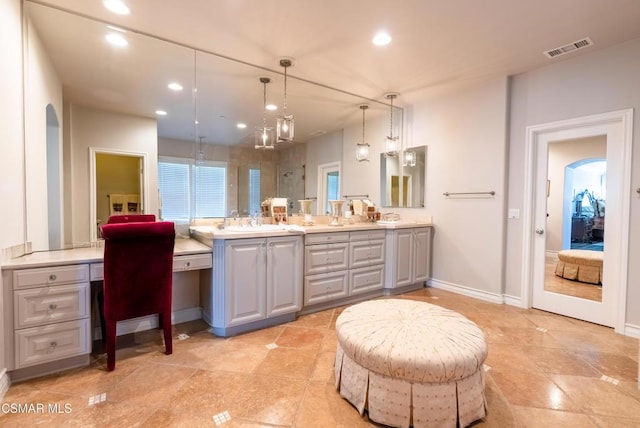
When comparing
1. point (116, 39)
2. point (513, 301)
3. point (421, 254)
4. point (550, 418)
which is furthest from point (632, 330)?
point (116, 39)

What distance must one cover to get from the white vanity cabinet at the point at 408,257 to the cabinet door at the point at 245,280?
1748 mm

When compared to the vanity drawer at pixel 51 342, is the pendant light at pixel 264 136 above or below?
Answer: above

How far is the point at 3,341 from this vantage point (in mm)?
1802

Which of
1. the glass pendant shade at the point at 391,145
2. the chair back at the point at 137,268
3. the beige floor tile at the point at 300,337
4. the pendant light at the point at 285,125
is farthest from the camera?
the glass pendant shade at the point at 391,145

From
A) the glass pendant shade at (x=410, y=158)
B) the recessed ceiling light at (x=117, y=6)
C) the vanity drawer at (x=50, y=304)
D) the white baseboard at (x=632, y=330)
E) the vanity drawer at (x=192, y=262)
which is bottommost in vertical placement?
the white baseboard at (x=632, y=330)

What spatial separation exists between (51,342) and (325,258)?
7.44 feet

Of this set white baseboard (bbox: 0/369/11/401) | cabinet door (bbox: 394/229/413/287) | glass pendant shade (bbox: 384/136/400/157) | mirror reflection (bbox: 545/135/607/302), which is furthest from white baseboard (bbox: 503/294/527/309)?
white baseboard (bbox: 0/369/11/401)

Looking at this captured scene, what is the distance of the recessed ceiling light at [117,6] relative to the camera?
2.18m

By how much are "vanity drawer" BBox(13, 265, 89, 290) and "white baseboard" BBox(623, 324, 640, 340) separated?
14.9ft

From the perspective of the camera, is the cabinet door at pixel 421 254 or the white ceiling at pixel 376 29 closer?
the white ceiling at pixel 376 29

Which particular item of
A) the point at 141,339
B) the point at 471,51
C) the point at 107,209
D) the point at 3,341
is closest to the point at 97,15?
the point at 107,209

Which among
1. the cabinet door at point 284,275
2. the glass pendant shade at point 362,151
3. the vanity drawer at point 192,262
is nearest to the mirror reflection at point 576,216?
the glass pendant shade at point 362,151

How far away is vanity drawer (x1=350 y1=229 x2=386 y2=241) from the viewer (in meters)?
3.43

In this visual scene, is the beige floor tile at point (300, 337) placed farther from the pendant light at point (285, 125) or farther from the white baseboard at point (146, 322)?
the pendant light at point (285, 125)
